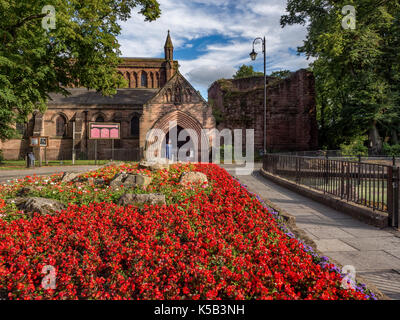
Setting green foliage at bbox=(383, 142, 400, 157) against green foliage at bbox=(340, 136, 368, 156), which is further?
green foliage at bbox=(383, 142, 400, 157)

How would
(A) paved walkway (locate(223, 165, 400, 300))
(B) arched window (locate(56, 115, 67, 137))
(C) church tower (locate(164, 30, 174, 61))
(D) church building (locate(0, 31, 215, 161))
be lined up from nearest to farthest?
(A) paved walkway (locate(223, 165, 400, 300)) < (D) church building (locate(0, 31, 215, 161)) < (B) arched window (locate(56, 115, 67, 137)) < (C) church tower (locate(164, 30, 174, 61))

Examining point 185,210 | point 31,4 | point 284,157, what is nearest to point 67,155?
point 31,4

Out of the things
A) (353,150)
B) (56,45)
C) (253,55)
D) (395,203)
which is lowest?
(395,203)

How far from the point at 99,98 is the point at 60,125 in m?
5.87

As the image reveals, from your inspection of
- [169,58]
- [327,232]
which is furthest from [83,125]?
[327,232]

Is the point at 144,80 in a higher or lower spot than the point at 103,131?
higher

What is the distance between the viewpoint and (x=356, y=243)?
4.50 metres

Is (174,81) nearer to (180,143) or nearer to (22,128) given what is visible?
(180,143)

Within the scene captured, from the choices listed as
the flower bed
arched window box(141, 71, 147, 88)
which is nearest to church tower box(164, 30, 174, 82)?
arched window box(141, 71, 147, 88)

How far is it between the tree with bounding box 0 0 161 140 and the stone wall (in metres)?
13.1

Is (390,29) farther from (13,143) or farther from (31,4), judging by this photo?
(13,143)

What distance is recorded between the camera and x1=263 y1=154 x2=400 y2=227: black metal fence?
5250 mm

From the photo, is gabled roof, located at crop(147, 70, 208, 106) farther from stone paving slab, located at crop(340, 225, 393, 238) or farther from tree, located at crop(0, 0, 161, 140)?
stone paving slab, located at crop(340, 225, 393, 238)

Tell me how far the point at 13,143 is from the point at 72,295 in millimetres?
36102
